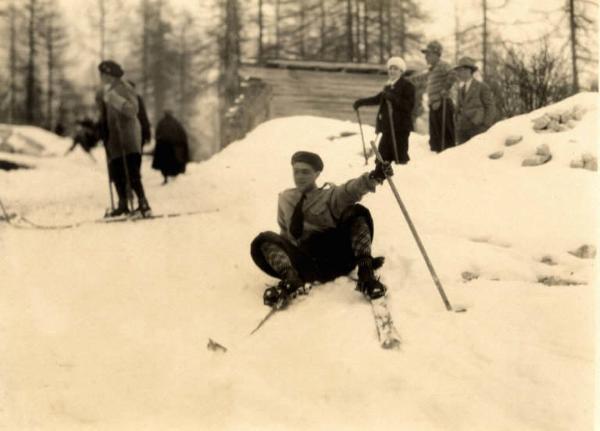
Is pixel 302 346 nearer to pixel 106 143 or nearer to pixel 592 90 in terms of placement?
pixel 106 143

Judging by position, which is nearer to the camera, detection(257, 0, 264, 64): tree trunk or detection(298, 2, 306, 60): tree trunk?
detection(257, 0, 264, 64): tree trunk

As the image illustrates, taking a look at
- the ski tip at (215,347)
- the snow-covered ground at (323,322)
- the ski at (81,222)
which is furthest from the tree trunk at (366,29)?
the ski tip at (215,347)

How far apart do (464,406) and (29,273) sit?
2.46 meters

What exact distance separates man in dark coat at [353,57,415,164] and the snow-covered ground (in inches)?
37.0

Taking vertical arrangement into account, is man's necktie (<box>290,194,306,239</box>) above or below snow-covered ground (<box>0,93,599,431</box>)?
above

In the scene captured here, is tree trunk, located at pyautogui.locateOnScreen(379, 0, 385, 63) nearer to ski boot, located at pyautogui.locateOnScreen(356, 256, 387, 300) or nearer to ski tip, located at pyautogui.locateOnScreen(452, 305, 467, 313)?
ski boot, located at pyautogui.locateOnScreen(356, 256, 387, 300)

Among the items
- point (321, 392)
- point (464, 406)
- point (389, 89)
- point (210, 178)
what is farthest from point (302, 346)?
point (210, 178)

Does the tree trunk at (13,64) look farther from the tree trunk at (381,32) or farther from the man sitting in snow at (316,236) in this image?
the tree trunk at (381,32)

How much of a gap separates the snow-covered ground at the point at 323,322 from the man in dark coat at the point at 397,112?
0.94 m

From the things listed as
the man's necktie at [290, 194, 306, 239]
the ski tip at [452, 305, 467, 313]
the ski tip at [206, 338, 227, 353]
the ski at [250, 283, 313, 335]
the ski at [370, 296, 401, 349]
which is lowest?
the ski tip at [206, 338, 227, 353]

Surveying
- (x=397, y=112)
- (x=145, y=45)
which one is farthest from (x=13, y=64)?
(x=397, y=112)

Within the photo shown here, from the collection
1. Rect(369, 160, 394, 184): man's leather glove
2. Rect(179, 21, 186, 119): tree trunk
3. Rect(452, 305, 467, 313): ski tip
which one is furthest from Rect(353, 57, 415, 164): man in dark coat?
Rect(452, 305, 467, 313): ski tip

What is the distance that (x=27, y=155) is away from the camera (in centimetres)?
608

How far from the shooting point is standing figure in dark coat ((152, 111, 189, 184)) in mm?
8422
